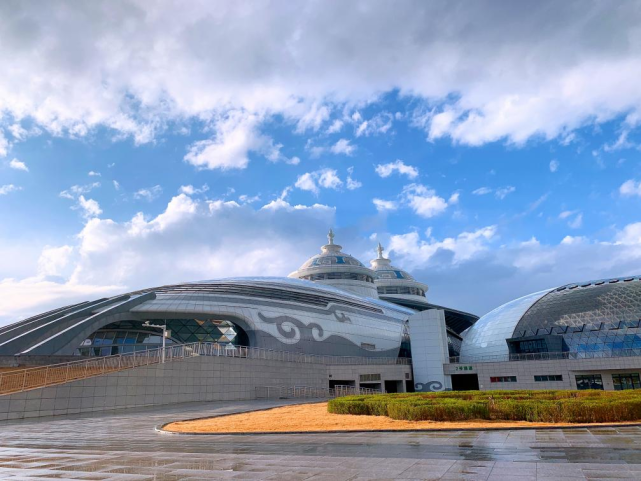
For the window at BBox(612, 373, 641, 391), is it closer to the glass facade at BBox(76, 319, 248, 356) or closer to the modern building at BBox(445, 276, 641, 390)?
the modern building at BBox(445, 276, 641, 390)

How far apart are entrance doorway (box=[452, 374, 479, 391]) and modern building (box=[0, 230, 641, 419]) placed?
18 centimetres

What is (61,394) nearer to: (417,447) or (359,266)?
(417,447)

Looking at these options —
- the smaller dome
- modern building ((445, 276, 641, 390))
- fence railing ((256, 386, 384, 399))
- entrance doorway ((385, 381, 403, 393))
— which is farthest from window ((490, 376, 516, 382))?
the smaller dome

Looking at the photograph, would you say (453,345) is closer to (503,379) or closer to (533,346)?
(533,346)

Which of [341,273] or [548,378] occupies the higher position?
[341,273]

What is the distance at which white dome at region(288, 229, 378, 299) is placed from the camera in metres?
92.2

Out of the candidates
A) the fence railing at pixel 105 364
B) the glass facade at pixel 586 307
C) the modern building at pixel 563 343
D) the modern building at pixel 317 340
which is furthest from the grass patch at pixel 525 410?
the glass facade at pixel 586 307

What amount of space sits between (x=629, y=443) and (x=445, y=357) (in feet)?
144

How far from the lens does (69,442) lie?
13.9 m

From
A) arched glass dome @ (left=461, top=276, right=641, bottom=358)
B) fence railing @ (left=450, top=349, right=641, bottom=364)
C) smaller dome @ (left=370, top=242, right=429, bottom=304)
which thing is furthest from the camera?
smaller dome @ (left=370, top=242, right=429, bottom=304)

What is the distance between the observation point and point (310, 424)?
55.8 ft

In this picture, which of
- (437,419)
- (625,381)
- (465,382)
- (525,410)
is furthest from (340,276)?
(525,410)

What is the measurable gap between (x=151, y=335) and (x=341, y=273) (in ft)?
171

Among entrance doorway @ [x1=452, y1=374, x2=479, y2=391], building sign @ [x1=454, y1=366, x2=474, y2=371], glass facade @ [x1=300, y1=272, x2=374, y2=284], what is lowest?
entrance doorway @ [x1=452, y1=374, x2=479, y2=391]
